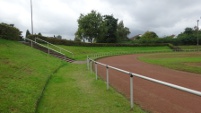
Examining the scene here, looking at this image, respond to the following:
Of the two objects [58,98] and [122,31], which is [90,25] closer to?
[122,31]

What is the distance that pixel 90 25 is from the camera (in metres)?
65.9

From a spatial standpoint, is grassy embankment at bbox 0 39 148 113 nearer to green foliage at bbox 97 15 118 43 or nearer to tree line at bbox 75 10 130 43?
tree line at bbox 75 10 130 43

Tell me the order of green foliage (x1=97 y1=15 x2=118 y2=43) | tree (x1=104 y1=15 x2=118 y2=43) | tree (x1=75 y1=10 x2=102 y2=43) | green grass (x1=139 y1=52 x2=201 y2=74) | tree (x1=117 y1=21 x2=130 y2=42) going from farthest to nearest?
tree (x1=117 y1=21 x2=130 y2=42) < tree (x1=104 y1=15 x2=118 y2=43) < green foliage (x1=97 y1=15 x2=118 y2=43) < tree (x1=75 y1=10 x2=102 y2=43) < green grass (x1=139 y1=52 x2=201 y2=74)

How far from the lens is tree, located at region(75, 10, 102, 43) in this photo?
66438 mm

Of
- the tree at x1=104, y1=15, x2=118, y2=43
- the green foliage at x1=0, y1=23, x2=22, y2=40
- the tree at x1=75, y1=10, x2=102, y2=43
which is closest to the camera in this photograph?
the green foliage at x1=0, y1=23, x2=22, y2=40

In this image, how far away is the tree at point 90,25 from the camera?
66438mm

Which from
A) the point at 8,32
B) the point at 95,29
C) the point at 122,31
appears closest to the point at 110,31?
the point at 95,29

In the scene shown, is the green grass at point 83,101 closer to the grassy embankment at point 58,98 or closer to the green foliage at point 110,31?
the grassy embankment at point 58,98

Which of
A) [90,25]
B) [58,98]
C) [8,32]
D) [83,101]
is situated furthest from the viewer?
[90,25]

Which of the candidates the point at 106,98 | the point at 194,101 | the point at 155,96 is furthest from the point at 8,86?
the point at 194,101

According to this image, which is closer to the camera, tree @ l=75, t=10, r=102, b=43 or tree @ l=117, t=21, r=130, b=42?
tree @ l=75, t=10, r=102, b=43

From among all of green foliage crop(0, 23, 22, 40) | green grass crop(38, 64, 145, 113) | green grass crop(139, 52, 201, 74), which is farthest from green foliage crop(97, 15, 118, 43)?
green grass crop(38, 64, 145, 113)

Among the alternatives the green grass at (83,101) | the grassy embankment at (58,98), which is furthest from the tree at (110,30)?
the green grass at (83,101)

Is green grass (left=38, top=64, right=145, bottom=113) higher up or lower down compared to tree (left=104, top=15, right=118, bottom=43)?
lower down
